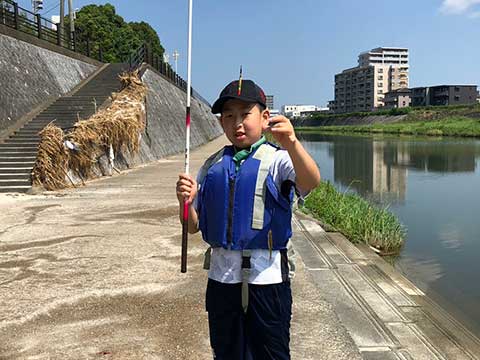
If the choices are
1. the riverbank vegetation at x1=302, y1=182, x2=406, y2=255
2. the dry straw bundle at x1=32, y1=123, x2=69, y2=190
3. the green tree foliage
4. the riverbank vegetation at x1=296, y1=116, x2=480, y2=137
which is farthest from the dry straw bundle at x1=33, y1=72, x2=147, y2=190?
→ the riverbank vegetation at x1=296, y1=116, x2=480, y2=137

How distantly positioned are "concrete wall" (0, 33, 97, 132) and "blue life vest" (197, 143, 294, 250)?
14.5 metres

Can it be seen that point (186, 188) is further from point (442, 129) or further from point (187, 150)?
point (442, 129)

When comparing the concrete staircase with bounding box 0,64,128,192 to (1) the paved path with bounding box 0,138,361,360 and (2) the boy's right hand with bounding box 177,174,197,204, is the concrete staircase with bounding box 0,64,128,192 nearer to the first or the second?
(1) the paved path with bounding box 0,138,361,360

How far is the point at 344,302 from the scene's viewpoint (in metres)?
4.09

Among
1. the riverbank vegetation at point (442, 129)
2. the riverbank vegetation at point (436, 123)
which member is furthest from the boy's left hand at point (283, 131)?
the riverbank vegetation at point (436, 123)

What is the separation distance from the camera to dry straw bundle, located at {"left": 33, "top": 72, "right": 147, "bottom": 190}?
1112cm

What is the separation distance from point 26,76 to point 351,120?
294 ft

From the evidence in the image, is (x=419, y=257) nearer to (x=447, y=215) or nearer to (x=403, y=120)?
(x=447, y=215)

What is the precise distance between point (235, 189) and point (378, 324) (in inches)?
85.5

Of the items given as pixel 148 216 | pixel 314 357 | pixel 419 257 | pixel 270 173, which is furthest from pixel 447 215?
pixel 270 173

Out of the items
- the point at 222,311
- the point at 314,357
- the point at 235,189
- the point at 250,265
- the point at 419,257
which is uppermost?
the point at 235,189

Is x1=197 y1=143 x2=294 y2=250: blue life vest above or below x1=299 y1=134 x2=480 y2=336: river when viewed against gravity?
above

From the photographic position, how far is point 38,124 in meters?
15.4

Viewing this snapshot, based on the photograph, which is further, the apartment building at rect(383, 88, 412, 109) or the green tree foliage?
the apartment building at rect(383, 88, 412, 109)
